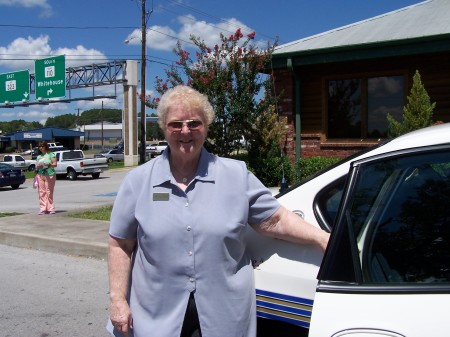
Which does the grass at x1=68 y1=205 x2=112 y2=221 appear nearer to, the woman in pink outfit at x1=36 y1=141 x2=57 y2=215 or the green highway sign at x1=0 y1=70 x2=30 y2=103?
the woman in pink outfit at x1=36 y1=141 x2=57 y2=215

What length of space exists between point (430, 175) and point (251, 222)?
2.72 ft

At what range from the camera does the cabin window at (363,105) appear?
1032 centimetres

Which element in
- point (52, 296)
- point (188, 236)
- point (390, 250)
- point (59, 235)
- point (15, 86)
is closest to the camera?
point (390, 250)

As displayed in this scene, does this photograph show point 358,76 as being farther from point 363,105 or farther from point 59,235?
point 59,235

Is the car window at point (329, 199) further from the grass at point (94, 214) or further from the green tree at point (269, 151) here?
the grass at point (94, 214)

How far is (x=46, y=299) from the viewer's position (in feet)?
18.1

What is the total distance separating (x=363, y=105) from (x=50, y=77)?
24.3 meters

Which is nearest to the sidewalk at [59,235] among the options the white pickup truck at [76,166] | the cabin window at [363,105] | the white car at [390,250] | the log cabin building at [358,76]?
the log cabin building at [358,76]

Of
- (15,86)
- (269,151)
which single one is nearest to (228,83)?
(269,151)

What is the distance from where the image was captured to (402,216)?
1.99 m

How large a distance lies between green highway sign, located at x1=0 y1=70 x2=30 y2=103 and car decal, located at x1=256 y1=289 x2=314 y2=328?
1282 inches

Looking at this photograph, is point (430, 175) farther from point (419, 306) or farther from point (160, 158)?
point (160, 158)

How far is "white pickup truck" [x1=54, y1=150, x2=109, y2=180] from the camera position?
2780 centimetres

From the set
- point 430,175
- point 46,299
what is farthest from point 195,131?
point 46,299
